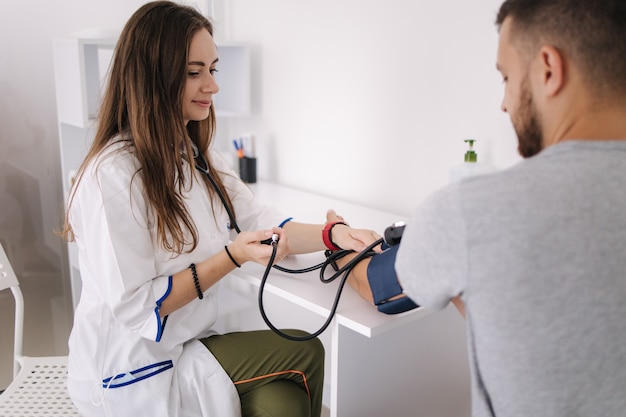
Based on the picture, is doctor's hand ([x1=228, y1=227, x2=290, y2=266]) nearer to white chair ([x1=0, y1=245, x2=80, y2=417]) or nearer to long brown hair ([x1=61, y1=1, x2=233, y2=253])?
long brown hair ([x1=61, y1=1, x2=233, y2=253])

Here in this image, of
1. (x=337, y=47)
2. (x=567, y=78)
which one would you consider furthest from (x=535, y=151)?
(x=337, y=47)

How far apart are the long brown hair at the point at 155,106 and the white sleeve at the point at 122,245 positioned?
0.04m

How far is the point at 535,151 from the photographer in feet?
2.67

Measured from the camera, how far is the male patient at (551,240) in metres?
0.68

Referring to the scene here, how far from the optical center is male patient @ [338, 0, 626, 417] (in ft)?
2.23

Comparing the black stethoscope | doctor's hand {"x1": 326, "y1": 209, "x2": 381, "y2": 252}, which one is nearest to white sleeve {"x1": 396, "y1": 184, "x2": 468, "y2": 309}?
the black stethoscope

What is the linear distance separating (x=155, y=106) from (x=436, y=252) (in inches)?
29.6

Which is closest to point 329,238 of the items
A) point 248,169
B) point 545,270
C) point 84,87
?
point 545,270

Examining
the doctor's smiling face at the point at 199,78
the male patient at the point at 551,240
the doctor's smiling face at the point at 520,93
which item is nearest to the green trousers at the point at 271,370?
the doctor's smiling face at the point at 199,78

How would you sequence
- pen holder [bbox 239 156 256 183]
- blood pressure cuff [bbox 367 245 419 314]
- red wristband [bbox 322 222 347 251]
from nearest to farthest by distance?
blood pressure cuff [bbox 367 245 419 314], red wristband [bbox 322 222 347 251], pen holder [bbox 239 156 256 183]

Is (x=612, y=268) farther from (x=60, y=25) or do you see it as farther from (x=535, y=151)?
(x=60, y=25)

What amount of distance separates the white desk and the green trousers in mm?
114

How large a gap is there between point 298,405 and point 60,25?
68.4 inches

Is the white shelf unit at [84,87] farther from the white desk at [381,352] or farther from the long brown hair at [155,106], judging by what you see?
the white desk at [381,352]
